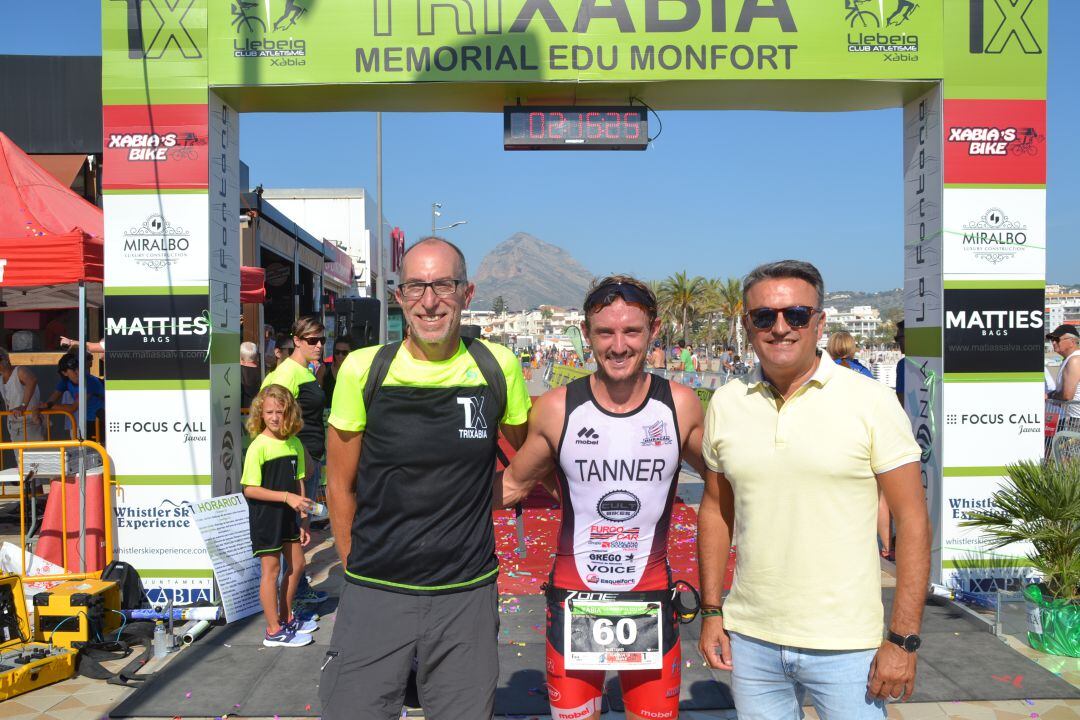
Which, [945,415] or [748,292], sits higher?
[748,292]

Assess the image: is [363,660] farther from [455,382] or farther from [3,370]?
[3,370]

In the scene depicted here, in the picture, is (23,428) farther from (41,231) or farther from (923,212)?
(923,212)

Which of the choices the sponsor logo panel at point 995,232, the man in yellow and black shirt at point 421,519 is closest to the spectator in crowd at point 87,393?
the man in yellow and black shirt at point 421,519

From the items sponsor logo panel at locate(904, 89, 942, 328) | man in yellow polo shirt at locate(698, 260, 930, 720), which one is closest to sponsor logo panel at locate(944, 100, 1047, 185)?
sponsor logo panel at locate(904, 89, 942, 328)

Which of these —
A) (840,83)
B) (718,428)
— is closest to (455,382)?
(718,428)

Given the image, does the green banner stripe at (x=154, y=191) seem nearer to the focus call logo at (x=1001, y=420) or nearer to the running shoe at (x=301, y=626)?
the running shoe at (x=301, y=626)

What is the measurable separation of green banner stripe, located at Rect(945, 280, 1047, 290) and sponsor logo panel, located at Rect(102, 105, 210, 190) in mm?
5472

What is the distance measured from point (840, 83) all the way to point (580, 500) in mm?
4333

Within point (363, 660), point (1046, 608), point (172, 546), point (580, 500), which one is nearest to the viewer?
point (363, 660)

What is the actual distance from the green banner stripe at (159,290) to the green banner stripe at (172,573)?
1987 millimetres

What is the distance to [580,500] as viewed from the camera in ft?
9.13

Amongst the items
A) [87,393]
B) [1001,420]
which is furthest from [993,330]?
[87,393]

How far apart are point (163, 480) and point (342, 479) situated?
11.6ft

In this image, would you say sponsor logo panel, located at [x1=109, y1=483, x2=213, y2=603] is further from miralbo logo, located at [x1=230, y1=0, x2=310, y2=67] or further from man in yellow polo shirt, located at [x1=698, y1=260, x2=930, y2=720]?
man in yellow polo shirt, located at [x1=698, y1=260, x2=930, y2=720]
